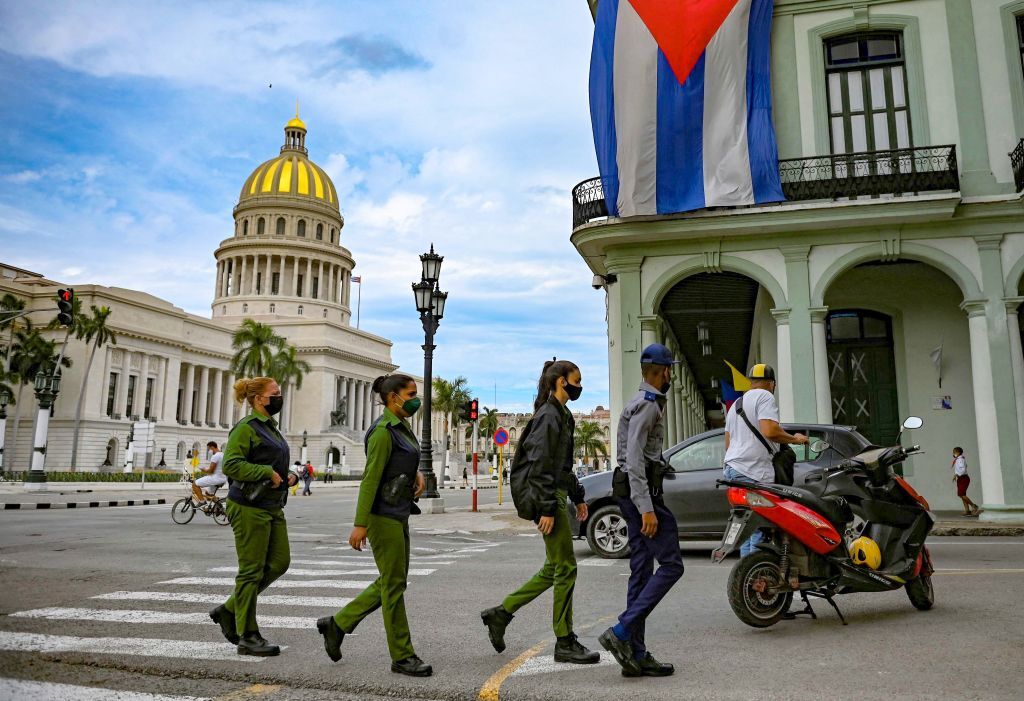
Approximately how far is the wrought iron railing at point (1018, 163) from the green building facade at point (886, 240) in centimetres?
5

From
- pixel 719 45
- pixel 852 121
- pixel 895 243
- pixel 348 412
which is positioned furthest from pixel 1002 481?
pixel 348 412

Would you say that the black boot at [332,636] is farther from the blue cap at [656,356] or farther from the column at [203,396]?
the column at [203,396]

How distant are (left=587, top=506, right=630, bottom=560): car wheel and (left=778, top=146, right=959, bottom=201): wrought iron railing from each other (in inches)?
356

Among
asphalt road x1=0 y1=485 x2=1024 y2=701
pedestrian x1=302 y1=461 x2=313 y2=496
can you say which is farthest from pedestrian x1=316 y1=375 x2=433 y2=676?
pedestrian x1=302 y1=461 x2=313 y2=496

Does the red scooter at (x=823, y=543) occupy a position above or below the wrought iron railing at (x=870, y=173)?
below

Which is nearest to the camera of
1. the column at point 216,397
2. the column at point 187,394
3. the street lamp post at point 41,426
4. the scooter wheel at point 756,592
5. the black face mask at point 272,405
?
the black face mask at point 272,405

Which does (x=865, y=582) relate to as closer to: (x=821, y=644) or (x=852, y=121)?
(x=821, y=644)

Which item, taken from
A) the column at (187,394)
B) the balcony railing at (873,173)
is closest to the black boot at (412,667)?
the balcony railing at (873,173)

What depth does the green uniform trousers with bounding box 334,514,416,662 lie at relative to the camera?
A: 4.68 m

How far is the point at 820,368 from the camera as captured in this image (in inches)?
633

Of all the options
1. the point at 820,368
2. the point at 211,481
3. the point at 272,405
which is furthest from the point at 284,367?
the point at 272,405

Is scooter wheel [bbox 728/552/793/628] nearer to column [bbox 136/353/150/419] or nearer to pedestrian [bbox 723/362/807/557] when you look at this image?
pedestrian [bbox 723/362/807/557]

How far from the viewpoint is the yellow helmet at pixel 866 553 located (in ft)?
19.7

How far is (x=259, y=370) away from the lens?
241ft
